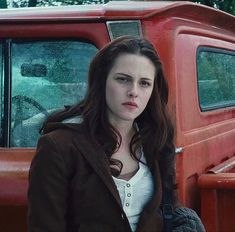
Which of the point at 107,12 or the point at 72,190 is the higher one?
the point at 107,12

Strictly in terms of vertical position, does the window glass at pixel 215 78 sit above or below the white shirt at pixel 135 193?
above

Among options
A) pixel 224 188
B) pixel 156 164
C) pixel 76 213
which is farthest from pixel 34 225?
pixel 224 188

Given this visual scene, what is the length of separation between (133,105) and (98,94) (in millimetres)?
131

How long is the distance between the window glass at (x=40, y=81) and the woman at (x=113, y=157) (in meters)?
0.64

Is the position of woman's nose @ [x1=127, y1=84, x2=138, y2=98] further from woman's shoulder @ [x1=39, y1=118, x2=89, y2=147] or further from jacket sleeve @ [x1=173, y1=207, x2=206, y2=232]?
jacket sleeve @ [x1=173, y1=207, x2=206, y2=232]

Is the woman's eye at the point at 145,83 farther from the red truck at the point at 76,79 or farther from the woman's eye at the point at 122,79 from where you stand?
the red truck at the point at 76,79

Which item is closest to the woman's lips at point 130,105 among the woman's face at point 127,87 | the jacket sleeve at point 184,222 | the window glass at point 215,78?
the woman's face at point 127,87

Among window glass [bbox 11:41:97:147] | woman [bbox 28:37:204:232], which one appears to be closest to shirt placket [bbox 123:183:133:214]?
woman [bbox 28:37:204:232]

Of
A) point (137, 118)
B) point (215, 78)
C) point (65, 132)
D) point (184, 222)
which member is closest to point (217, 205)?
point (184, 222)

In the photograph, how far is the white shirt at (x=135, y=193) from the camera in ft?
6.53

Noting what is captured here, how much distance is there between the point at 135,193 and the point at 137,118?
320mm

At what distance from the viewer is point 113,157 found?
2.05 meters

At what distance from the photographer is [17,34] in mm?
2748

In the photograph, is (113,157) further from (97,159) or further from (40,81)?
(40,81)
